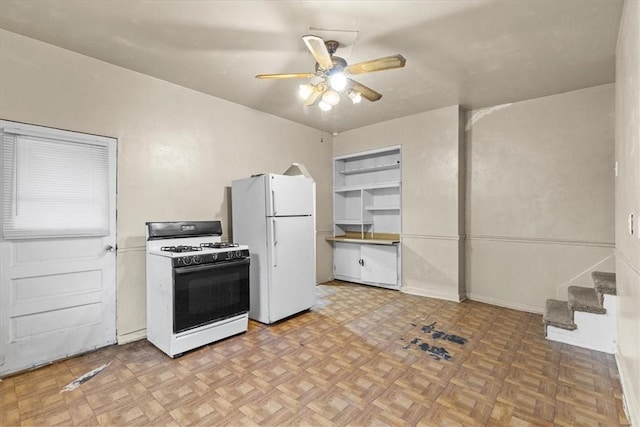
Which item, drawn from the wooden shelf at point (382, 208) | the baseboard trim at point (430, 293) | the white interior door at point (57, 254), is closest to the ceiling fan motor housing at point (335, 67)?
the white interior door at point (57, 254)

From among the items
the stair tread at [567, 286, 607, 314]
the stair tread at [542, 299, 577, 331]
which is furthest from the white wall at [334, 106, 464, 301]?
the stair tread at [567, 286, 607, 314]

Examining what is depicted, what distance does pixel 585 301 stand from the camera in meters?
2.85

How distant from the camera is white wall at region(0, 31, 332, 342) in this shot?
244cm

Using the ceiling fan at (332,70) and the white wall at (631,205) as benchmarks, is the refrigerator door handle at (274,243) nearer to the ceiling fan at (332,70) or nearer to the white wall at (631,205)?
the ceiling fan at (332,70)

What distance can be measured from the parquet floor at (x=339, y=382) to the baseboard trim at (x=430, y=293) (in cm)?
88

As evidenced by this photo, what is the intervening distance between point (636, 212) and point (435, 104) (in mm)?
2746

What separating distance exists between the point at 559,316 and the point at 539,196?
57.8 inches

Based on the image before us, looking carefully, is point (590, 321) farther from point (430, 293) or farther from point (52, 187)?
point (52, 187)

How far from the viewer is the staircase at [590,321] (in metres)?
2.62

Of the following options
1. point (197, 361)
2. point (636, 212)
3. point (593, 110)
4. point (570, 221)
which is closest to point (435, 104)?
point (593, 110)

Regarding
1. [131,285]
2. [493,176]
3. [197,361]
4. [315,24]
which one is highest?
[315,24]

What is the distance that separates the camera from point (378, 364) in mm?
2408

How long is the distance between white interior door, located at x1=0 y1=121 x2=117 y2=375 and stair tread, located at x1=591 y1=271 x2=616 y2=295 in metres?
4.44

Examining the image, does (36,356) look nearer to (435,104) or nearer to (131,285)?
(131,285)
